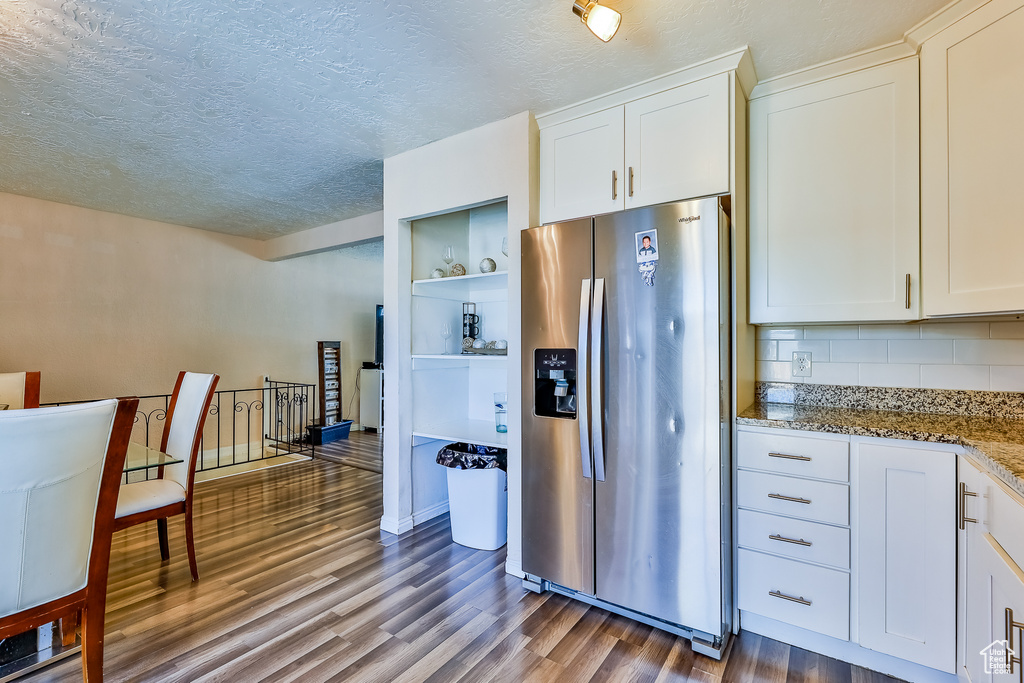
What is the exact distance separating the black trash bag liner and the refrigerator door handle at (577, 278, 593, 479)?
813 millimetres

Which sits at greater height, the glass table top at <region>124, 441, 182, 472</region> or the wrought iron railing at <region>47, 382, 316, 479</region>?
the glass table top at <region>124, 441, 182, 472</region>

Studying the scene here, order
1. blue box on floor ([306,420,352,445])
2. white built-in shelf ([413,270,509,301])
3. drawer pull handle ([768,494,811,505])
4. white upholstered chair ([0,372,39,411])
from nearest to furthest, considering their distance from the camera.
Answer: drawer pull handle ([768,494,811,505]) → white upholstered chair ([0,372,39,411]) → white built-in shelf ([413,270,509,301]) → blue box on floor ([306,420,352,445])

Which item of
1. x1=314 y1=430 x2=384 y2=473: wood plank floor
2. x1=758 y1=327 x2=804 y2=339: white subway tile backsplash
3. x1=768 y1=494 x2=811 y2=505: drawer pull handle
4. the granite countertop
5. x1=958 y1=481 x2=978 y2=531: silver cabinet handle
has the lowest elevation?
x1=314 y1=430 x2=384 y2=473: wood plank floor

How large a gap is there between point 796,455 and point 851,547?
1.17 feet

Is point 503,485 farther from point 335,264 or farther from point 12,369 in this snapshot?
point 335,264

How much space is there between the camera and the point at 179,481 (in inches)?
94.3

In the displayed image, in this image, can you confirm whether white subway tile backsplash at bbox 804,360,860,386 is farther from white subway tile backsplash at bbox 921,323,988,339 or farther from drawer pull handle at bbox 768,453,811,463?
drawer pull handle at bbox 768,453,811,463

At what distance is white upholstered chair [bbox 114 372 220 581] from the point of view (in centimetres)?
215

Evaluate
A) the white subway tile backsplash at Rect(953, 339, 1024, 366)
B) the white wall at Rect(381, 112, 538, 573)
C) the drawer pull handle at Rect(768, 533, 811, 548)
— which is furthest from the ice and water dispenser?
the white subway tile backsplash at Rect(953, 339, 1024, 366)

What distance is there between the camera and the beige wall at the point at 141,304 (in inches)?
154

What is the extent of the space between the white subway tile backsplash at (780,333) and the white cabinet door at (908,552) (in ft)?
2.52

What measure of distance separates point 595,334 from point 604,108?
45.0 inches

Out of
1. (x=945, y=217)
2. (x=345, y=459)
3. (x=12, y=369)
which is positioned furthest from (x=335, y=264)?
(x=945, y=217)

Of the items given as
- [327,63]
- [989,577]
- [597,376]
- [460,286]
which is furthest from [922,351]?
[327,63]
